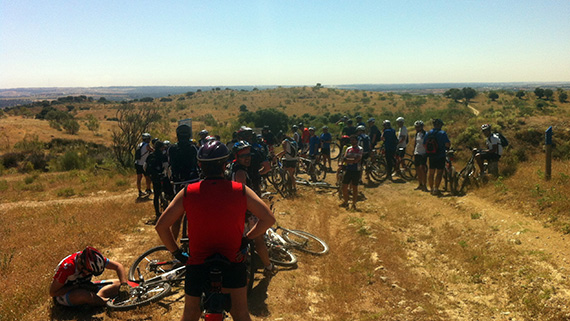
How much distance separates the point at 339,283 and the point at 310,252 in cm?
125

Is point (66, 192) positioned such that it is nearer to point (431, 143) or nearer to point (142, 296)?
point (142, 296)

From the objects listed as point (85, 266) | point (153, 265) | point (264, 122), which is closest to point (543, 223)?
point (153, 265)

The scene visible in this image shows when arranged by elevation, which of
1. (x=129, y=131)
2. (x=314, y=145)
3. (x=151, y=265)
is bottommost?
(x=151, y=265)

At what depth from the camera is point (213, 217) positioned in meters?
2.83

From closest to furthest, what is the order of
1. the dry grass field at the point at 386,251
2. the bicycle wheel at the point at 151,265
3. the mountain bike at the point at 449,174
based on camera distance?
1. the dry grass field at the point at 386,251
2. the bicycle wheel at the point at 151,265
3. the mountain bike at the point at 449,174

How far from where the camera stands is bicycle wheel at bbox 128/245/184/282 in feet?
17.2

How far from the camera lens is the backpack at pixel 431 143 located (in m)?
10.5

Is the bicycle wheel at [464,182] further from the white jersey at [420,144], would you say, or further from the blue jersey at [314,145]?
the blue jersey at [314,145]

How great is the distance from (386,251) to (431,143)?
4.66 metres

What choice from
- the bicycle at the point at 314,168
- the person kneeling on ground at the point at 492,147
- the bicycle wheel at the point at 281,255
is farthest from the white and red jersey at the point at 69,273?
the person kneeling on ground at the point at 492,147

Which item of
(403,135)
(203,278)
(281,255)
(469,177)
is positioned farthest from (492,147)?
(203,278)

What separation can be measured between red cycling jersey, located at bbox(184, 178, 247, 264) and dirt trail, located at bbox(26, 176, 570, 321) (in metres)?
2.32

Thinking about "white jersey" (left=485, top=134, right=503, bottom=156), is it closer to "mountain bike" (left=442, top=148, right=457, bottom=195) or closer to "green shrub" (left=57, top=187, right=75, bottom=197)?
"mountain bike" (left=442, top=148, right=457, bottom=195)

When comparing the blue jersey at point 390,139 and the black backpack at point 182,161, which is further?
the blue jersey at point 390,139
